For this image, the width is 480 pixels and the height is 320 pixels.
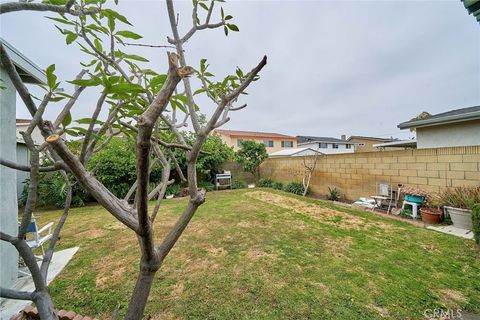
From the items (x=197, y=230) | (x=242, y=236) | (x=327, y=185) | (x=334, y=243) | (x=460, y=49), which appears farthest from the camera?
(x=327, y=185)

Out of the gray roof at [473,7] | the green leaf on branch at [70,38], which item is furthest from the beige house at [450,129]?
the green leaf on branch at [70,38]

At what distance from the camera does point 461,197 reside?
14.8 feet

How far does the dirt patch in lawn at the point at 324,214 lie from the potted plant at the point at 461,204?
4.23ft

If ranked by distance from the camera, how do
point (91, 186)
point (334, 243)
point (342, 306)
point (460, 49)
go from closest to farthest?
point (91, 186), point (342, 306), point (334, 243), point (460, 49)

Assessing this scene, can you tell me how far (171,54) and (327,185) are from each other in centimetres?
901

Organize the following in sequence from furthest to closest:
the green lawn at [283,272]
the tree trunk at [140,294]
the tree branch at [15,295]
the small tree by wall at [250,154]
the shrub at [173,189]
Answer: the small tree by wall at [250,154], the shrub at [173,189], the green lawn at [283,272], the tree trunk at [140,294], the tree branch at [15,295]

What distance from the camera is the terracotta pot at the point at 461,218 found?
14.0 ft

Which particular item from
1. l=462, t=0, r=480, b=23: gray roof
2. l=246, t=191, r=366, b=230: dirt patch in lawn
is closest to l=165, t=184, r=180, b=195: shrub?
l=246, t=191, r=366, b=230: dirt patch in lawn

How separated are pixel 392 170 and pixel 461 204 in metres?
1.97

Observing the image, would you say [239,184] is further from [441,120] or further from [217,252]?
[441,120]

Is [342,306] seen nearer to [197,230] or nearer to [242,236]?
[242,236]

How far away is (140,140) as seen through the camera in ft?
1.59

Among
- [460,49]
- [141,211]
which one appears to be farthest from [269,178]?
[141,211]

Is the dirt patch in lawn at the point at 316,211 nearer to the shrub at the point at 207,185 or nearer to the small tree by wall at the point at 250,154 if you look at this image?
the shrub at the point at 207,185
